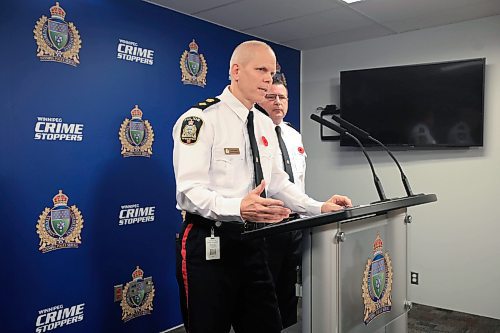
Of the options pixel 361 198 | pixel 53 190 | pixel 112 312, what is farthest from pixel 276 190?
pixel 361 198

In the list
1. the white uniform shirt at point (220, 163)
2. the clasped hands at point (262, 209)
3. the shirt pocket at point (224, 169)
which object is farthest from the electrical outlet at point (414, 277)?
the clasped hands at point (262, 209)

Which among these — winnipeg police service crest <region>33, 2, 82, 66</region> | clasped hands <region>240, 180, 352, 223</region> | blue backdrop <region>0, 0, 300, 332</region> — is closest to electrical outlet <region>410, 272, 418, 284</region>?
blue backdrop <region>0, 0, 300, 332</region>

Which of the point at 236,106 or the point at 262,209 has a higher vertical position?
the point at 236,106

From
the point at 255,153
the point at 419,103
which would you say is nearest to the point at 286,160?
the point at 255,153

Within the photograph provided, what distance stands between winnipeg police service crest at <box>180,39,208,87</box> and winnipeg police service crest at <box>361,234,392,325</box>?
7.43 feet

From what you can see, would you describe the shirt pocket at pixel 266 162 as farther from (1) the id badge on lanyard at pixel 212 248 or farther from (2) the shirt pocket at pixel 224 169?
(1) the id badge on lanyard at pixel 212 248

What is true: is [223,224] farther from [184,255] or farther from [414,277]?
[414,277]

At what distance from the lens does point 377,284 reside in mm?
1929

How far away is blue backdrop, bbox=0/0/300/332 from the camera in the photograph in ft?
8.59

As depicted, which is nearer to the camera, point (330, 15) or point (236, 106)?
point (236, 106)

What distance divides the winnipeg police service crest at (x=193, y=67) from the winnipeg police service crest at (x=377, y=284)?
226 cm

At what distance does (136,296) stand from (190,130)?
184 centimetres

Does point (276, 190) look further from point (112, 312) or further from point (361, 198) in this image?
point (361, 198)

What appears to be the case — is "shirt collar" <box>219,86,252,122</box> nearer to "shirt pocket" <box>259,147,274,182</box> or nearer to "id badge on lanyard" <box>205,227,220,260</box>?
"shirt pocket" <box>259,147,274,182</box>
